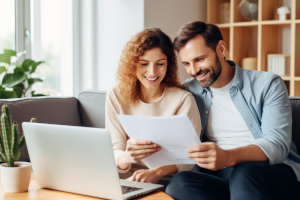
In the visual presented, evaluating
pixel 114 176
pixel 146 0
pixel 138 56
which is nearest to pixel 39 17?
pixel 146 0

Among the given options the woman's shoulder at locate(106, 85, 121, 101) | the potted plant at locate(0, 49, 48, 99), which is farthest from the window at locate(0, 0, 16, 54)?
the woman's shoulder at locate(106, 85, 121, 101)

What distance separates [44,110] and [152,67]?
26.7 inches

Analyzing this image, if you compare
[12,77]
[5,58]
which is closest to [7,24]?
[5,58]

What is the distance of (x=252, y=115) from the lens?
143 centimetres

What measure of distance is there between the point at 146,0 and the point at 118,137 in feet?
5.11

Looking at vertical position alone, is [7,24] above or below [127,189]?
above

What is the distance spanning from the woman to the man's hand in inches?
13.2

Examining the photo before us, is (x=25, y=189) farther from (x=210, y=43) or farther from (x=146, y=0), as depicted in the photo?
(x=146, y=0)

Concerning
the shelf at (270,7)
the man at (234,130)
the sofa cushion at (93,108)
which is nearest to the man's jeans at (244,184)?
the man at (234,130)

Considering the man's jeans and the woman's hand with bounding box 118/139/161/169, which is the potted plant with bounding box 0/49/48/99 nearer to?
the woman's hand with bounding box 118/139/161/169

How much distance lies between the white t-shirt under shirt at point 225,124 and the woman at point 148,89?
85 mm

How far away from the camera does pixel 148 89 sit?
1604mm

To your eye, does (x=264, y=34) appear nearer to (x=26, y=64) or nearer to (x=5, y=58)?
(x=26, y=64)

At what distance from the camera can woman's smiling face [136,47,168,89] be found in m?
1.48
